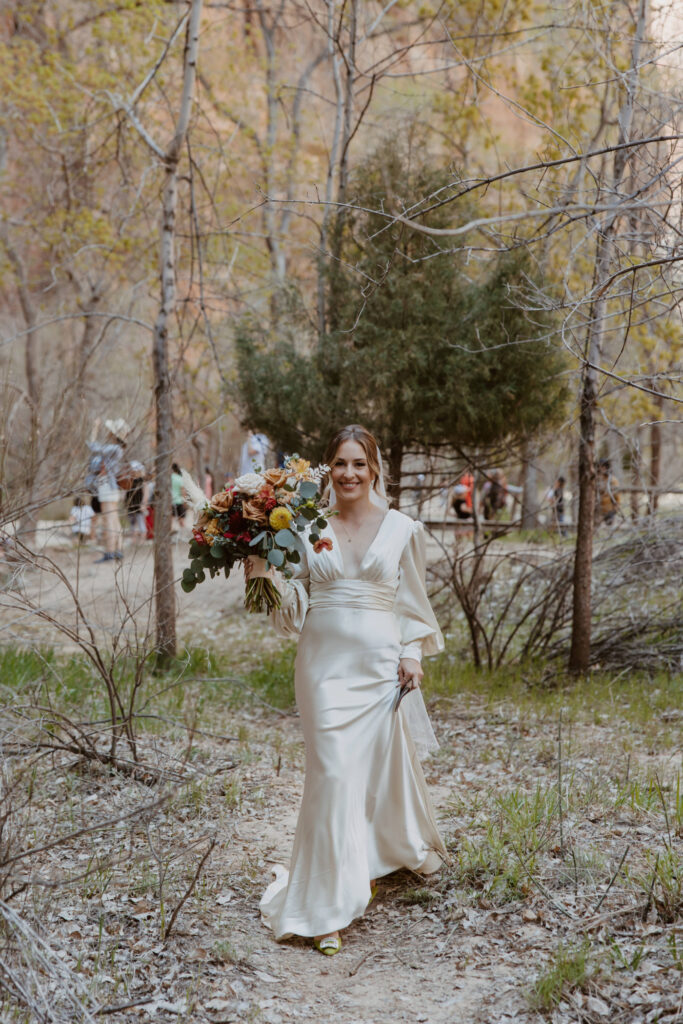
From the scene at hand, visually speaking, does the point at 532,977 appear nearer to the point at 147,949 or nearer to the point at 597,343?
the point at 147,949

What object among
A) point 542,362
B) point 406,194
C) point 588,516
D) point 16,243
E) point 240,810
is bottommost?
point 240,810

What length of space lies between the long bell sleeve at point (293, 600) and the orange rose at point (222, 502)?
389mm

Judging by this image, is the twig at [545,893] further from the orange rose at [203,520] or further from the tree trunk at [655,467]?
the tree trunk at [655,467]

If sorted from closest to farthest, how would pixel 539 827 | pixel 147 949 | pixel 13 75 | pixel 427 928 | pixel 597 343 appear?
1. pixel 147 949
2. pixel 427 928
3. pixel 539 827
4. pixel 597 343
5. pixel 13 75

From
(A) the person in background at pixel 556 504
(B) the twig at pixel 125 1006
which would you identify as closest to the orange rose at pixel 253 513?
(B) the twig at pixel 125 1006

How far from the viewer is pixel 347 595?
5.00 m

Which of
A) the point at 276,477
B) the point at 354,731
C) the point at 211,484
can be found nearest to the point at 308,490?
the point at 276,477

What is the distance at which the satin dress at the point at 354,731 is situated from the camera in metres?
4.62

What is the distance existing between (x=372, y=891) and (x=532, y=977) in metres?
1.19

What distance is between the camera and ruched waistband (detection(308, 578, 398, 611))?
16.4ft

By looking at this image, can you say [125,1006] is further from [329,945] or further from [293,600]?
[293,600]

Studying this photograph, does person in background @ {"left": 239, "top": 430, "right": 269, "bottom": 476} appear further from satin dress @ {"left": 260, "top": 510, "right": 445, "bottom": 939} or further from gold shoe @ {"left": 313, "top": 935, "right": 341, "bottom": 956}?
gold shoe @ {"left": 313, "top": 935, "right": 341, "bottom": 956}

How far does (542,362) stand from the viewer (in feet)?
30.5

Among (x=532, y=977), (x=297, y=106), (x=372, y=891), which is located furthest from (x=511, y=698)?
(x=297, y=106)
